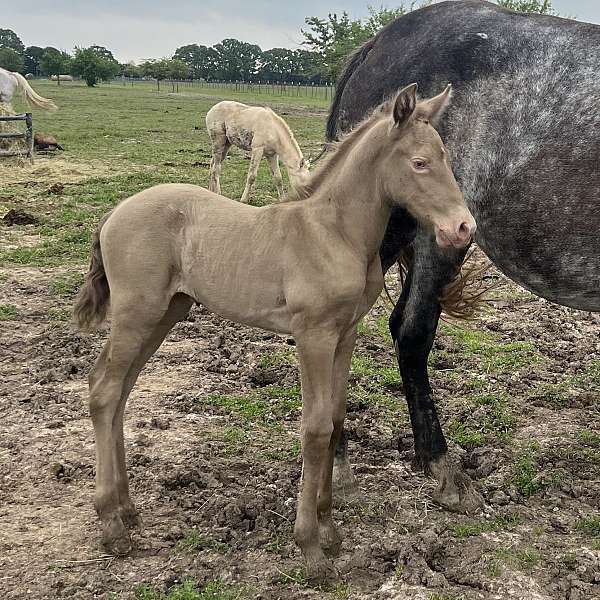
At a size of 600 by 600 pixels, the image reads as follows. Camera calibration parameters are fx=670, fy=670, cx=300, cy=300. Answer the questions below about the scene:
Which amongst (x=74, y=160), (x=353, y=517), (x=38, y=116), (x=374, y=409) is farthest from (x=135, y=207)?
(x=38, y=116)

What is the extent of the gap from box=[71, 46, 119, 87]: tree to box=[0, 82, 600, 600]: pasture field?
58018mm

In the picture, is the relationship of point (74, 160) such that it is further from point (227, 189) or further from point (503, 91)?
point (503, 91)

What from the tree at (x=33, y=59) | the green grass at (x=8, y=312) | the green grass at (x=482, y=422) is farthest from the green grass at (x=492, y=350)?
the tree at (x=33, y=59)

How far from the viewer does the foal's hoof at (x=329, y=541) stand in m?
2.81

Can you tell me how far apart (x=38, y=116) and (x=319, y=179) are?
953 inches

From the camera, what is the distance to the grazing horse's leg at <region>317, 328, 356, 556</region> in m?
2.70

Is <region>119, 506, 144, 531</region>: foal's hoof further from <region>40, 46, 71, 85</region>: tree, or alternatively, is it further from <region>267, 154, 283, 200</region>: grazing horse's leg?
<region>40, 46, 71, 85</region>: tree

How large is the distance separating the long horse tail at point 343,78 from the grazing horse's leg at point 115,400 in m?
1.63

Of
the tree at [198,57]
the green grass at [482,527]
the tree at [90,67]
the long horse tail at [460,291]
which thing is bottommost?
the green grass at [482,527]

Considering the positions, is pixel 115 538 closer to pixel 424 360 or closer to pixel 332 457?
pixel 332 457

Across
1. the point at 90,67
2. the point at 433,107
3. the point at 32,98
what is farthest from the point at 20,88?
the point at 90,67

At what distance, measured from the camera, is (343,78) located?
3957 mm

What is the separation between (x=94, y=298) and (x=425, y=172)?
1531 mm

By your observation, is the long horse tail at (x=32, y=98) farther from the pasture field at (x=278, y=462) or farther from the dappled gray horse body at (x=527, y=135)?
the dappled gray horse body at (x=527, y=135)
